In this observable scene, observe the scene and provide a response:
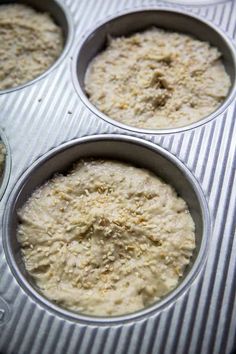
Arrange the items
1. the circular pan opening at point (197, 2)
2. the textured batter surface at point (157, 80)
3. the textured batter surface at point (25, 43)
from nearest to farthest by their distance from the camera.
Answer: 1. the textured batter surface at point (157, 80)
2. the textured batter surface at point (25, 43)
3. the circular pan opening at point (197, 2)

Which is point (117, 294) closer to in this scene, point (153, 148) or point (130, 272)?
point (130, 272)

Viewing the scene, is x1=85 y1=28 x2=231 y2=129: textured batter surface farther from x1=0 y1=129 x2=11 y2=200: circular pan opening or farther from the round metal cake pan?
x1=0 y1=129 x2=11 y2=200: circular pan opening

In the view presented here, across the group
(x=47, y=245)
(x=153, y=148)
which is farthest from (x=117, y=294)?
(x=153, y=148)

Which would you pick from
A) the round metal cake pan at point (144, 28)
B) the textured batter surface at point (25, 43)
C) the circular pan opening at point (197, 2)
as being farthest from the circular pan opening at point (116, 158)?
the circular pan opening at point (197, 2)

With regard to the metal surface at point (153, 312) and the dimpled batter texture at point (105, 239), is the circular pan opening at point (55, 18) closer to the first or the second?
the metal surface at point (153, 312)

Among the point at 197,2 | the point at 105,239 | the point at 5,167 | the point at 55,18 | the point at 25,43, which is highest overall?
the point at 197,2

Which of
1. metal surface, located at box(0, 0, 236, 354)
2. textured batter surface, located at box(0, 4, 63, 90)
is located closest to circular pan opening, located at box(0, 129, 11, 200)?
metal surface, located at box(0, 0, 236, 354)

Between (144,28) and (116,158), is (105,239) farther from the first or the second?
(144,28)

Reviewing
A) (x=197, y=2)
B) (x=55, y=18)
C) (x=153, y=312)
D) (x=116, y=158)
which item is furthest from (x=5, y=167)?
(x=197, y=2)
